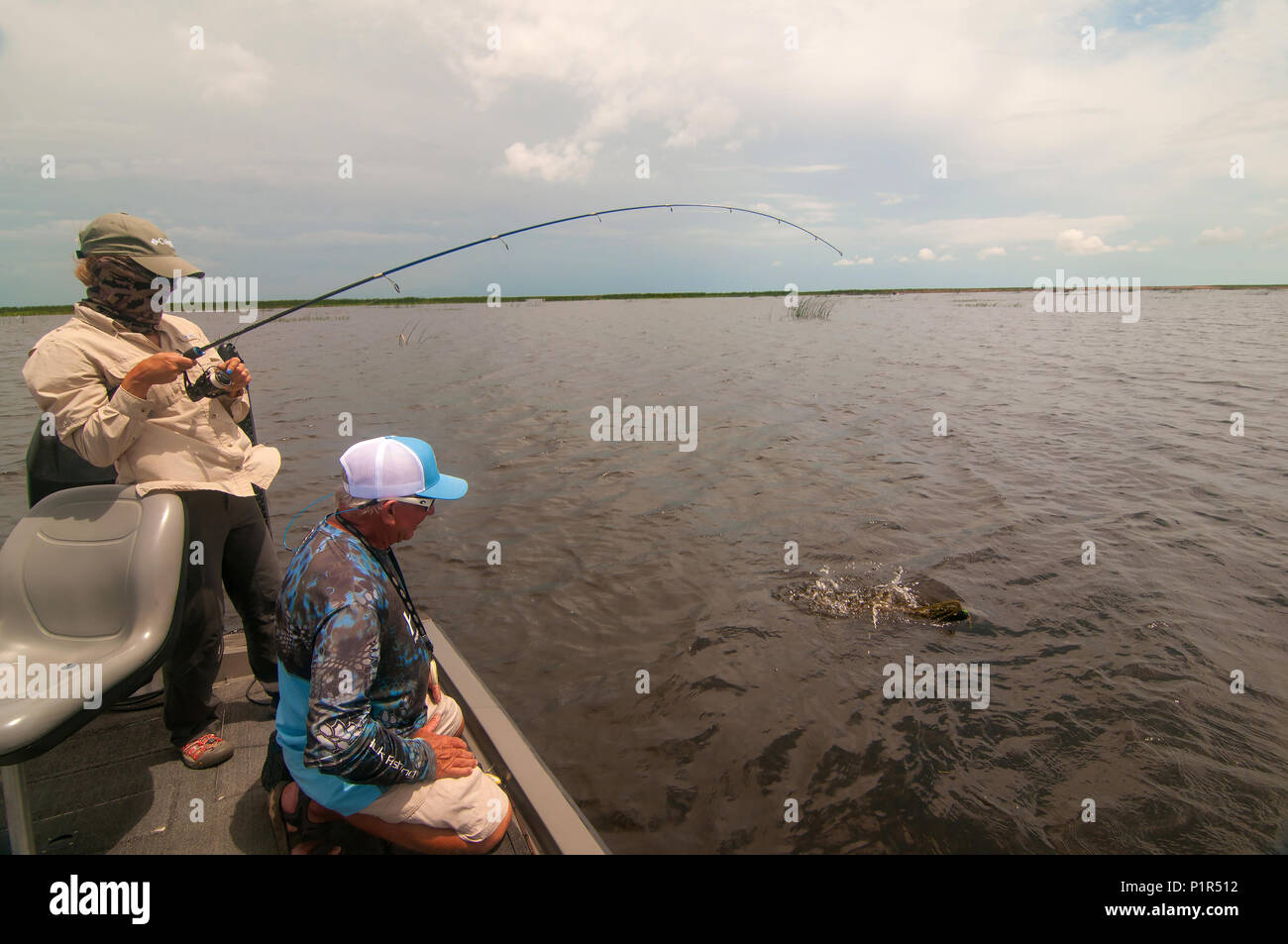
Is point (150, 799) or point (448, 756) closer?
point (448, 756)

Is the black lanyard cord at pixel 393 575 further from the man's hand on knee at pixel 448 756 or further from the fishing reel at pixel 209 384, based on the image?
the fishing reel at pixel 209 384

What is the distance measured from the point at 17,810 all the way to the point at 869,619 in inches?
251

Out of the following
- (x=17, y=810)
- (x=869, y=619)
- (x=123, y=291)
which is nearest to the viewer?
(x=17, y=810)

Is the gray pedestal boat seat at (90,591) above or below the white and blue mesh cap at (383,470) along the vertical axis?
below

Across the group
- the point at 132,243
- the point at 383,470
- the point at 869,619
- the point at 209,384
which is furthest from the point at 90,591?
the point at 869,619

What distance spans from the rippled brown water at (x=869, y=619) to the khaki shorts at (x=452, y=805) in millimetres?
1562

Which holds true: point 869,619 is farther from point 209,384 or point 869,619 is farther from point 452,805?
point 209,384

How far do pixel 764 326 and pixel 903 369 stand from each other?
74.0 ft

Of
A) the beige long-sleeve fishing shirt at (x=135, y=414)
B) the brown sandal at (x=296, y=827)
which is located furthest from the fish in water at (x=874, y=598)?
the beige long-sleeve fishing shirt at (x=135, y=414)

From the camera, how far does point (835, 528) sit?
898 centimetres

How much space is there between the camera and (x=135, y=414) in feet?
10.6

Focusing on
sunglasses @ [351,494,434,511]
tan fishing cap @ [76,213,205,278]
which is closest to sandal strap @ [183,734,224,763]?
sunglasses @ [351,494,434,511]

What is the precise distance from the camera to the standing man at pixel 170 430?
125 inches
